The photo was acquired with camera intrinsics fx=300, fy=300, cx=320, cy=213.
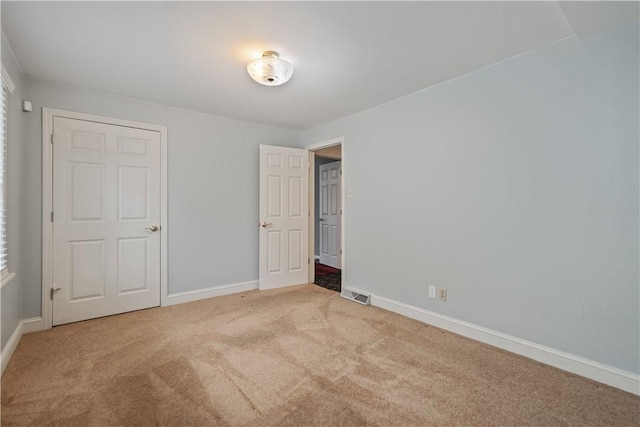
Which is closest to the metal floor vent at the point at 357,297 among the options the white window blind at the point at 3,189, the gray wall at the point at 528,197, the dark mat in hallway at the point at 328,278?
the gray wall at the point at 528,197

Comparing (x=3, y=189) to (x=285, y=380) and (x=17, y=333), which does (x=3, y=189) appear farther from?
(x=285, y=380)

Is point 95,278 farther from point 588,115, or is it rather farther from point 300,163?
point 588,115

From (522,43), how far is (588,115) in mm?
666

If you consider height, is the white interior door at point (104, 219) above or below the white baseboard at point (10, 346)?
above

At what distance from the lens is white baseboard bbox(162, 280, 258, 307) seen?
3.47m

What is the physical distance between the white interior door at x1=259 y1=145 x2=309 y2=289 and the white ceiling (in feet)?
4.32

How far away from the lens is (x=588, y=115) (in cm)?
199

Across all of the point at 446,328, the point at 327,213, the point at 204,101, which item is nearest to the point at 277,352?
the point at 446,328

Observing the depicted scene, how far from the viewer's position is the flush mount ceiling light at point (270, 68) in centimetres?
224

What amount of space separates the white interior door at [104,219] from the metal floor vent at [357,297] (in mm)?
2197

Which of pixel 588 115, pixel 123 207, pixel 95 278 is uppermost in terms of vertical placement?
pixel 588 115

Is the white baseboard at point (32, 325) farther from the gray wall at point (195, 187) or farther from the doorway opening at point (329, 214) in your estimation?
the doorway opening at point (329, 214)

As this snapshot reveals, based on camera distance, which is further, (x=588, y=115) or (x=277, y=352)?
(x=277, y=352)

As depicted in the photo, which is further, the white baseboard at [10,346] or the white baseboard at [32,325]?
the white baseboard at [32,325]
